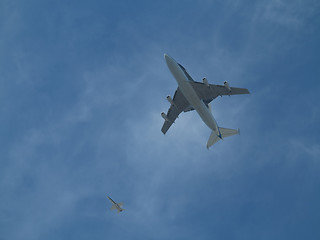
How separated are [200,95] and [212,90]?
3287 mm

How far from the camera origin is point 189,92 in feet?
228

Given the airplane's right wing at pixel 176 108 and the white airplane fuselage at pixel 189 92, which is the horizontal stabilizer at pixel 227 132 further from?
the airplane's right wing at pixel 176 108

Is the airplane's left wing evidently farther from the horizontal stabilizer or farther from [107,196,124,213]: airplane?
[107,196,124,213]: airplane

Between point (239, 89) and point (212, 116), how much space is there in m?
9.83

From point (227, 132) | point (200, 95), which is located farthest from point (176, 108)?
point (227, 132)

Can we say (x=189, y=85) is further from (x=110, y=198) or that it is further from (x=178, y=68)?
(x=110, y=198)

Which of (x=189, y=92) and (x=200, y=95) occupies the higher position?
(x=200, y=95)

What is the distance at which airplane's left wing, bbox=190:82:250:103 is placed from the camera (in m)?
72.8

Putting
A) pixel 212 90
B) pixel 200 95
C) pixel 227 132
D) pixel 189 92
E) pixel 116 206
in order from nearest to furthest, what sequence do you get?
pixel 189 92 → pixel 212 90 → pixel 200 95 → pixel 227 132 → pixel 116 206

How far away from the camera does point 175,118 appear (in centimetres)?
8419

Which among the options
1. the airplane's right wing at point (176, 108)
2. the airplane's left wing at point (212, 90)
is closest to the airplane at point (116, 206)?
the airplane's right wing at point (176, 108)

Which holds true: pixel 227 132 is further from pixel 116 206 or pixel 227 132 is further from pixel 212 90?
pixel 116 206

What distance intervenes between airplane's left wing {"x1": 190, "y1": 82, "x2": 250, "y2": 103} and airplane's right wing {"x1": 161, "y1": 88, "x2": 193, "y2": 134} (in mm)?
6726

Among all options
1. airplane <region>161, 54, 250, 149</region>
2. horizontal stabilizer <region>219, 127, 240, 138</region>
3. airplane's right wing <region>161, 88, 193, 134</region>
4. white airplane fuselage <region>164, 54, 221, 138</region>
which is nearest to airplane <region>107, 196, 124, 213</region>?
airplane's right wing <region>161, 88, 193, 134</region>
